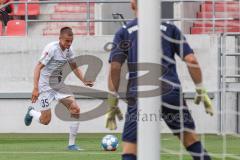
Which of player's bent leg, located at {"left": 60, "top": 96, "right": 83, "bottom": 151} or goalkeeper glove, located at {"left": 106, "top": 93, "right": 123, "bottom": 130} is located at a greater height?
goalkeeper glove, located at {"left": 106, "top": 93, "right": 123, "bottom": 130}

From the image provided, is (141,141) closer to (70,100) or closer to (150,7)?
(150,7)

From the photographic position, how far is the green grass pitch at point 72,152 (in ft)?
38.3

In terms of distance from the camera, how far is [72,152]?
40.9ft

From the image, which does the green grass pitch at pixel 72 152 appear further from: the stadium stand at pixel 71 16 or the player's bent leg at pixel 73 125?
the stadium stand at pixel 71 16

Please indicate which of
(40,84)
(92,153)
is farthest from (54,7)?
(92,153)

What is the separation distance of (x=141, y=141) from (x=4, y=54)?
12156 millimetres

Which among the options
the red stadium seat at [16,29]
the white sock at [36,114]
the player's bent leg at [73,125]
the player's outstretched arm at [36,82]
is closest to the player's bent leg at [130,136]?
the player's bent leg at [73,125]

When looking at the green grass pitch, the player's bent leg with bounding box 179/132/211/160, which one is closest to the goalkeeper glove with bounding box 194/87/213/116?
the player's bent leg with bounding box 179/132/211/160

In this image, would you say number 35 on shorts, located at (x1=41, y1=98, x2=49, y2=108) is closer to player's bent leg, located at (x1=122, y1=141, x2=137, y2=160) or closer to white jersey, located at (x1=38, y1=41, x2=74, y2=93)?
white jersey, located at (x1=38, y1=41, x2=74, y2=93)

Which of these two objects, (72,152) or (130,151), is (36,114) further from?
(130,151)

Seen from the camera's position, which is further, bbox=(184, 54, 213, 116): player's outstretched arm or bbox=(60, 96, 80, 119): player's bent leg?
bbox=(60, 96, 80, 119): player's bent leg

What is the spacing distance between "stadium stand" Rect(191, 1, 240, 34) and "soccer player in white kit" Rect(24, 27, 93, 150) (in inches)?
184

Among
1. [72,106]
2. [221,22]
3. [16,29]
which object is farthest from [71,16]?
[72,106]

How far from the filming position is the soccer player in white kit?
42.9ft
